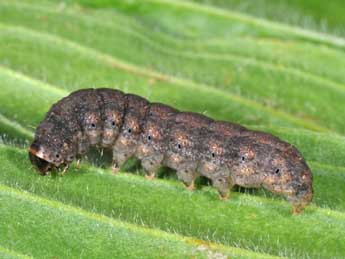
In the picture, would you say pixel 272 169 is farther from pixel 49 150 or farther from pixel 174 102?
pixel 49 150

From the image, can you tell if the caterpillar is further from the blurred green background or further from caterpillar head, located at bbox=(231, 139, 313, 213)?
the blurred green background

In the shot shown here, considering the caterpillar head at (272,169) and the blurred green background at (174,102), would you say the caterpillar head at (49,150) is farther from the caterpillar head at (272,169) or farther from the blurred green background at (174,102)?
the caterpillar head at (272,169)

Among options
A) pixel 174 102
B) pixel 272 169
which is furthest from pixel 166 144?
pixel 174 102

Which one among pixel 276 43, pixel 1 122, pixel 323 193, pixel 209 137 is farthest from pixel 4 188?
pixel 276 43

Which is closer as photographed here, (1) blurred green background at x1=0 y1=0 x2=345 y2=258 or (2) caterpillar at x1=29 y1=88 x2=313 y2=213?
(1) blurred green background at x1=0 y1=0 x2=345 y2=258

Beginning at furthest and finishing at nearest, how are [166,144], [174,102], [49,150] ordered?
[174,102] < [166,144] < [49,150]

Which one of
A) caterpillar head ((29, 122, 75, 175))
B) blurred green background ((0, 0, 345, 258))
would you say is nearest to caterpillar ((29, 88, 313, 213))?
caterpillar head ((29, 122, 75, 175))
